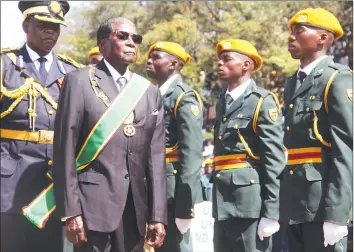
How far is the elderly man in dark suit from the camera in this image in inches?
148

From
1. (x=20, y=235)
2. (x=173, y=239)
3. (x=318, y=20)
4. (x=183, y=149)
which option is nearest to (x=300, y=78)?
(x=318, y=20)

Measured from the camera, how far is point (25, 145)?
4766 millimetres

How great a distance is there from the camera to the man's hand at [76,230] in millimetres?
3648

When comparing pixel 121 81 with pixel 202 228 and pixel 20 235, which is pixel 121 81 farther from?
pixel 202 228

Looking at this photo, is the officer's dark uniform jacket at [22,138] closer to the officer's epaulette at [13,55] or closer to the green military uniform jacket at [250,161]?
the officer's epaulette at [13,55]

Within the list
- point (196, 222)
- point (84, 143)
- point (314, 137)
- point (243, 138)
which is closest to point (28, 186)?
point (84, 143)

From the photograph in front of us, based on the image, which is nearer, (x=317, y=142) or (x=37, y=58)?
(x=317, y=142)

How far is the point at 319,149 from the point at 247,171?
72cm

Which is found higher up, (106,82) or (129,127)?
(106,82)

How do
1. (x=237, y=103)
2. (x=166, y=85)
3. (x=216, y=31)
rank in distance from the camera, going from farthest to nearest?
(x=216, y=31), (x=166, y=85), (x=237, y=103)

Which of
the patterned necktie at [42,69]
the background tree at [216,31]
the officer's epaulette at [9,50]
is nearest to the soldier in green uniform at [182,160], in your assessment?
the patterned necktie at [42,69]

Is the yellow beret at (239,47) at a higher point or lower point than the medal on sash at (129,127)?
higher

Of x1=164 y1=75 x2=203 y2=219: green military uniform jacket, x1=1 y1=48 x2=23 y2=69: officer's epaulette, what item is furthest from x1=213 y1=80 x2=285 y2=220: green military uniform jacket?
x1=1 y1=48 x2=23 y2=69: officer's epaulette

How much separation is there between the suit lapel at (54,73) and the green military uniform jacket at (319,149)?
1.78 m
